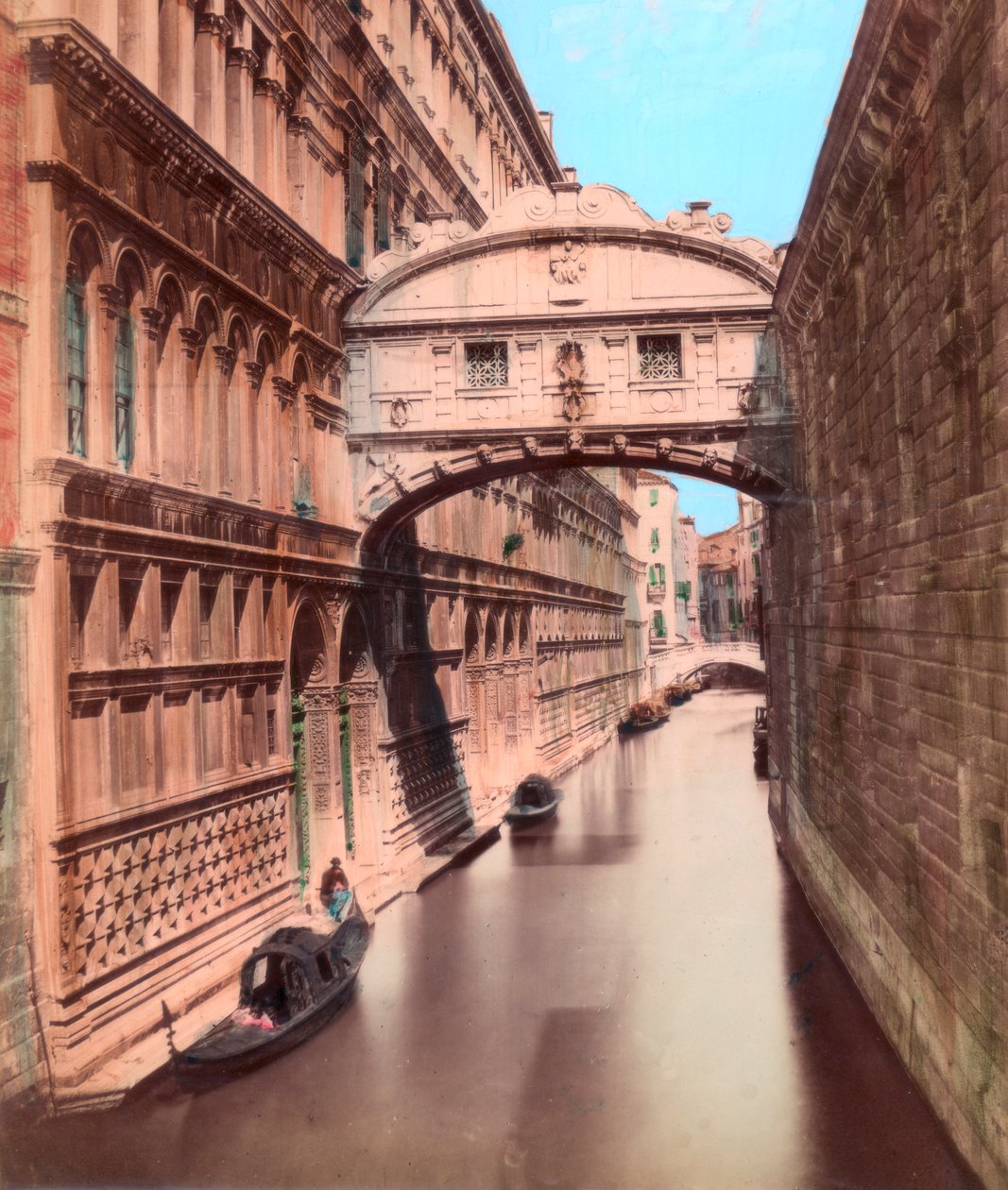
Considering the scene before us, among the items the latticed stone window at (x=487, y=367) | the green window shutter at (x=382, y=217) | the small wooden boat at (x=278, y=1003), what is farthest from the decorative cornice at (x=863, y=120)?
the small wooden boat at (x=278, y=1003)

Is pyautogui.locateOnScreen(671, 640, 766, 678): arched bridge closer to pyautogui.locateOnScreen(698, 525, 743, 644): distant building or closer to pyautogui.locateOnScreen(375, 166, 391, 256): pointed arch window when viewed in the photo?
pyautogui.locateOnScreen(698, 525, 743, 644): distant building

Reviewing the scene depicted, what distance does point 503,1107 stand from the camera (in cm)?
960

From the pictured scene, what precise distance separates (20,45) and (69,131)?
827 millimetres

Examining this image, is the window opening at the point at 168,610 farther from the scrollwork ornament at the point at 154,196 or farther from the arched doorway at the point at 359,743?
the arched doorway at the point at 359,743

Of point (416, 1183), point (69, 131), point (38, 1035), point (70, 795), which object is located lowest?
point (416, 1183)

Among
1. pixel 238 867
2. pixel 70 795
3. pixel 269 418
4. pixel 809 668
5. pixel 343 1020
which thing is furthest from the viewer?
pixel 809 668

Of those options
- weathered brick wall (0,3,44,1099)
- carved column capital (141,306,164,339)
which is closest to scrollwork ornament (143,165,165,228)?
carved column capital (141,306,164,339)

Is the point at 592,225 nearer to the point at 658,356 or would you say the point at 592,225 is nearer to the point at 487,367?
the point at 658,356

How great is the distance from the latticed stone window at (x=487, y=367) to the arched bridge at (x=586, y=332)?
0.02 m

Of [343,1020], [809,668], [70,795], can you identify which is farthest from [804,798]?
[70,795]

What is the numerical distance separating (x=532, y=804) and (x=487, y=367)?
11147mm

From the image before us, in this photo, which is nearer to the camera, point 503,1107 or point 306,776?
point 503,1107

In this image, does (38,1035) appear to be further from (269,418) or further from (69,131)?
(269,418)

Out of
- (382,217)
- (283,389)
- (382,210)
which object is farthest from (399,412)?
(382,210)
